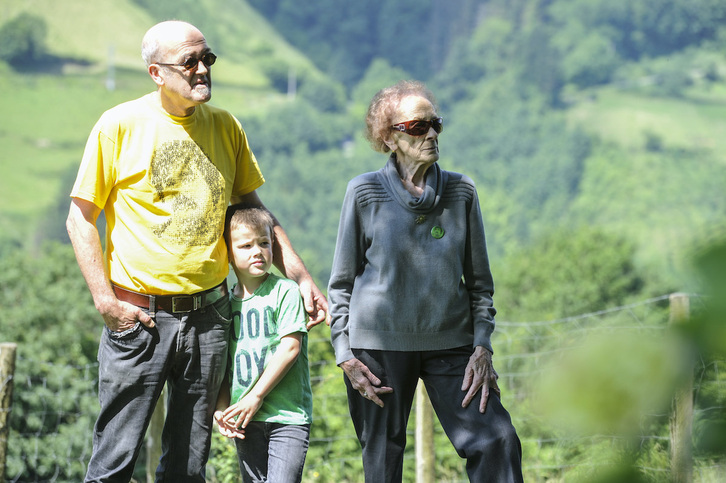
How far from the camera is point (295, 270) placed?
2.28 metres

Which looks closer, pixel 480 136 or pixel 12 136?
pixel 12 136

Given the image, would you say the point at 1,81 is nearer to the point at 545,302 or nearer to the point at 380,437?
the point at 545,302

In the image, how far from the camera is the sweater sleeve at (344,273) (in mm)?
2104

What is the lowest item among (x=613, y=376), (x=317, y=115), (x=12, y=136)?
(x=613, y=376)

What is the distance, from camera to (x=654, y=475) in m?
0.40

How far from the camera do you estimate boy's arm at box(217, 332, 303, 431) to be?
2.13m

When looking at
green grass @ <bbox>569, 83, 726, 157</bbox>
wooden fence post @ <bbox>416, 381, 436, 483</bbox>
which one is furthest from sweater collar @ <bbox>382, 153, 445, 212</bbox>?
green grass @ <bbox>569, 83, 726, 157</bbox>

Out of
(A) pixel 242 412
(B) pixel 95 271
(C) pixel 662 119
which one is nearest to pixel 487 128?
(C) pixel 662 119

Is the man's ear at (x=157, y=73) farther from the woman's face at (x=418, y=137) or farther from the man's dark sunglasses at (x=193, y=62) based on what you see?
the woman's face at (x=418, y=137)

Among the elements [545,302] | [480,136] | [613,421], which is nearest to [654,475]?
[613,421]

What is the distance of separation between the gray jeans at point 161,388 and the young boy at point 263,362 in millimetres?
67

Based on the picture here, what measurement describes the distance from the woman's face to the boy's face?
1.28ft

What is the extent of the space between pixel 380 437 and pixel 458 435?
0.18 meters

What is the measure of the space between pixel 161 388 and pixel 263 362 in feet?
0.81
